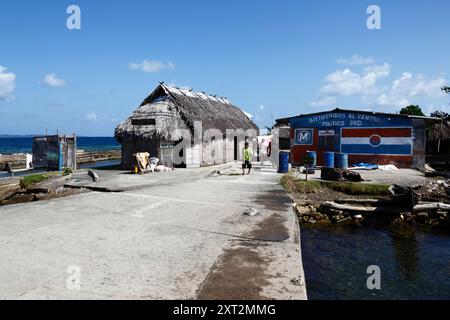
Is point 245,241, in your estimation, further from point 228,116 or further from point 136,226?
point 228,116

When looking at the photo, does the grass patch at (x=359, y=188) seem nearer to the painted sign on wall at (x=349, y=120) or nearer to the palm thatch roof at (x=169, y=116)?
the painted sign on wall at (x=349, y=120)

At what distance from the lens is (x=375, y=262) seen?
370 inches

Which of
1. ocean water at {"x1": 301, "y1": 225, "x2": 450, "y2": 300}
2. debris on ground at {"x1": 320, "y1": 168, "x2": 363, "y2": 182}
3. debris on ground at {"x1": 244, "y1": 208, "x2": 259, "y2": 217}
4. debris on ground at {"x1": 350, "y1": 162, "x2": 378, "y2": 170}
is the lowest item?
ocean water at {"x1": 301, "y1": 225, "x2": 450, "y2": 300}

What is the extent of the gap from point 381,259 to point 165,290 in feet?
22.5

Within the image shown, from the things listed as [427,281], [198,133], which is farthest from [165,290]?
[198,133]

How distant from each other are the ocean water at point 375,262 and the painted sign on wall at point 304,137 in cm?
1094

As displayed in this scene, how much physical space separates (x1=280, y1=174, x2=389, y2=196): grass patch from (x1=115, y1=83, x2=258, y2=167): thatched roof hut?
27.3 feet

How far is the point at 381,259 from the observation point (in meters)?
9.60

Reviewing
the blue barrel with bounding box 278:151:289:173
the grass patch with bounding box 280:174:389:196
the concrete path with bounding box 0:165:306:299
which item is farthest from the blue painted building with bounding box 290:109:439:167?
the concrete path with bounding box 0:165:306:299

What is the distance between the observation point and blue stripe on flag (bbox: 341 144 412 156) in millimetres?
20641

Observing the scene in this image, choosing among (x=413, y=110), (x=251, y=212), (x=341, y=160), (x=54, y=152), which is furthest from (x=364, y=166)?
(x=413, y=110)

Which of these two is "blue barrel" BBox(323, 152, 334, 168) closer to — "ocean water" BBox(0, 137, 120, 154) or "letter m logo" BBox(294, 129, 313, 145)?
"letter m logo" BBox(294, 129, 313, 145)

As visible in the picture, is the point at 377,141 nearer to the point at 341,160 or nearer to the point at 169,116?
the point at 341,160

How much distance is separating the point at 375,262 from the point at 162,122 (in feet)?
49.1
